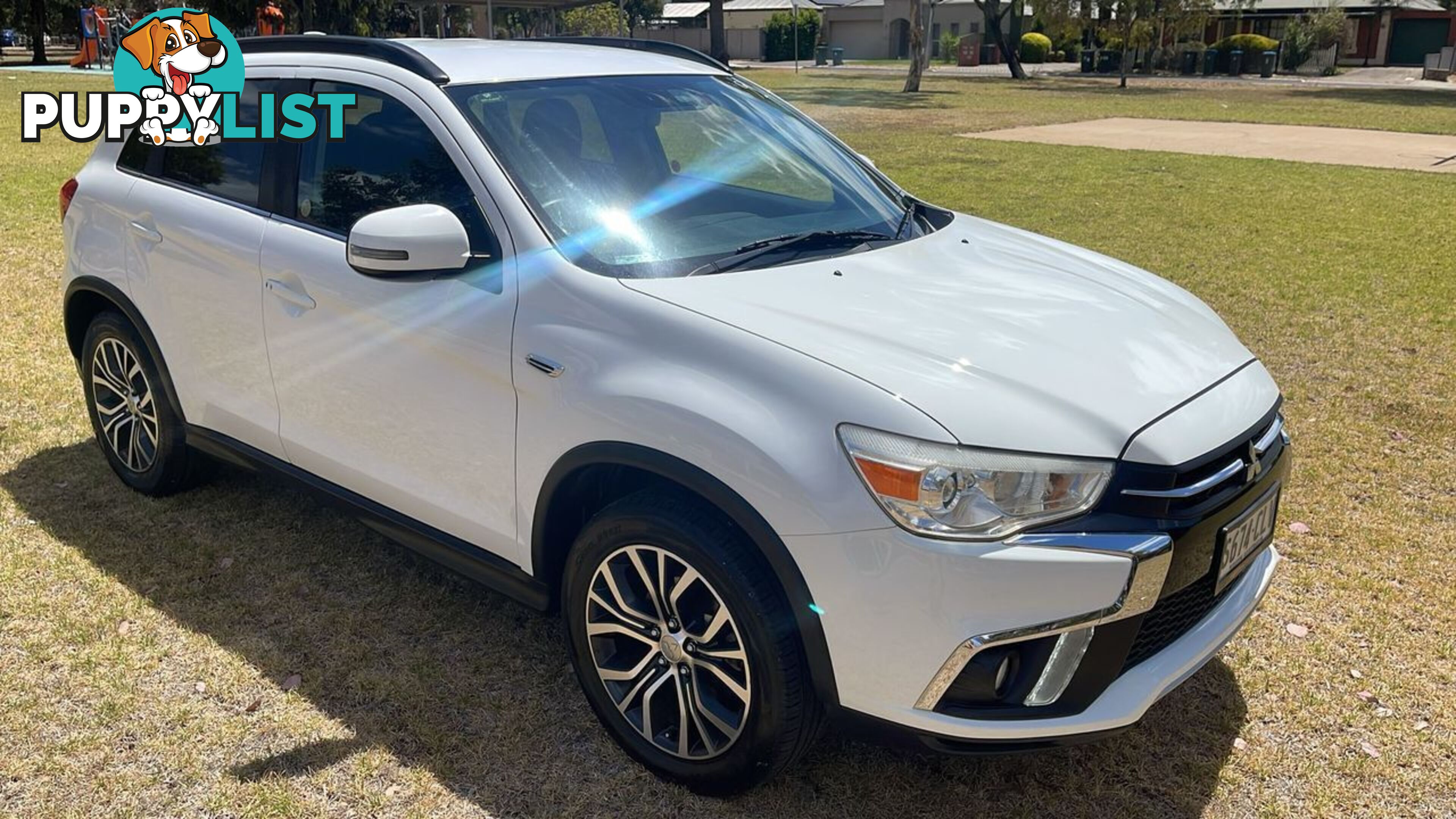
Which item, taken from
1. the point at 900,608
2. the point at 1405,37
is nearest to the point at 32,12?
the point at 900,608

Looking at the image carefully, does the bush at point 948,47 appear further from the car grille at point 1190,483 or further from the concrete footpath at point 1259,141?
the car grille at point 1190,483

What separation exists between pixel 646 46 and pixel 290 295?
1628 mm

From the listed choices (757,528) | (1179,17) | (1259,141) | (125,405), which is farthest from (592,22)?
(757,528)

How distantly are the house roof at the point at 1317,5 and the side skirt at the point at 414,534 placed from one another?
5718 cm

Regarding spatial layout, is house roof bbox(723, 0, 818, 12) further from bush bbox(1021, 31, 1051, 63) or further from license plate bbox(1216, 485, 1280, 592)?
license plate bbox(1216, 485, 1280, 592)

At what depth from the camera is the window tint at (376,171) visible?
3.36 m

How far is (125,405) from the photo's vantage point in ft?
15.7

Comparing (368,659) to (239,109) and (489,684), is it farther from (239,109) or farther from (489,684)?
(239,109)

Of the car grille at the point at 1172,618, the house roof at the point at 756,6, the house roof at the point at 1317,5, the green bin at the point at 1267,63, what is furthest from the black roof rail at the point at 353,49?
the house roof at the point at 756,6

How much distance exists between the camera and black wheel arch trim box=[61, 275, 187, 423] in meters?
4.43

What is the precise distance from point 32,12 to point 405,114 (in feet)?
174

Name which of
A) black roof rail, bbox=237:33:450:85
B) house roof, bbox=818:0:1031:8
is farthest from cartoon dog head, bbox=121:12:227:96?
house roof, bbox=818:0:1031:8

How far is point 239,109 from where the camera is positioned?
4.14 metres

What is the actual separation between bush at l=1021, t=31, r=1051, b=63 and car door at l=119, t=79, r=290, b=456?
59122 mm
